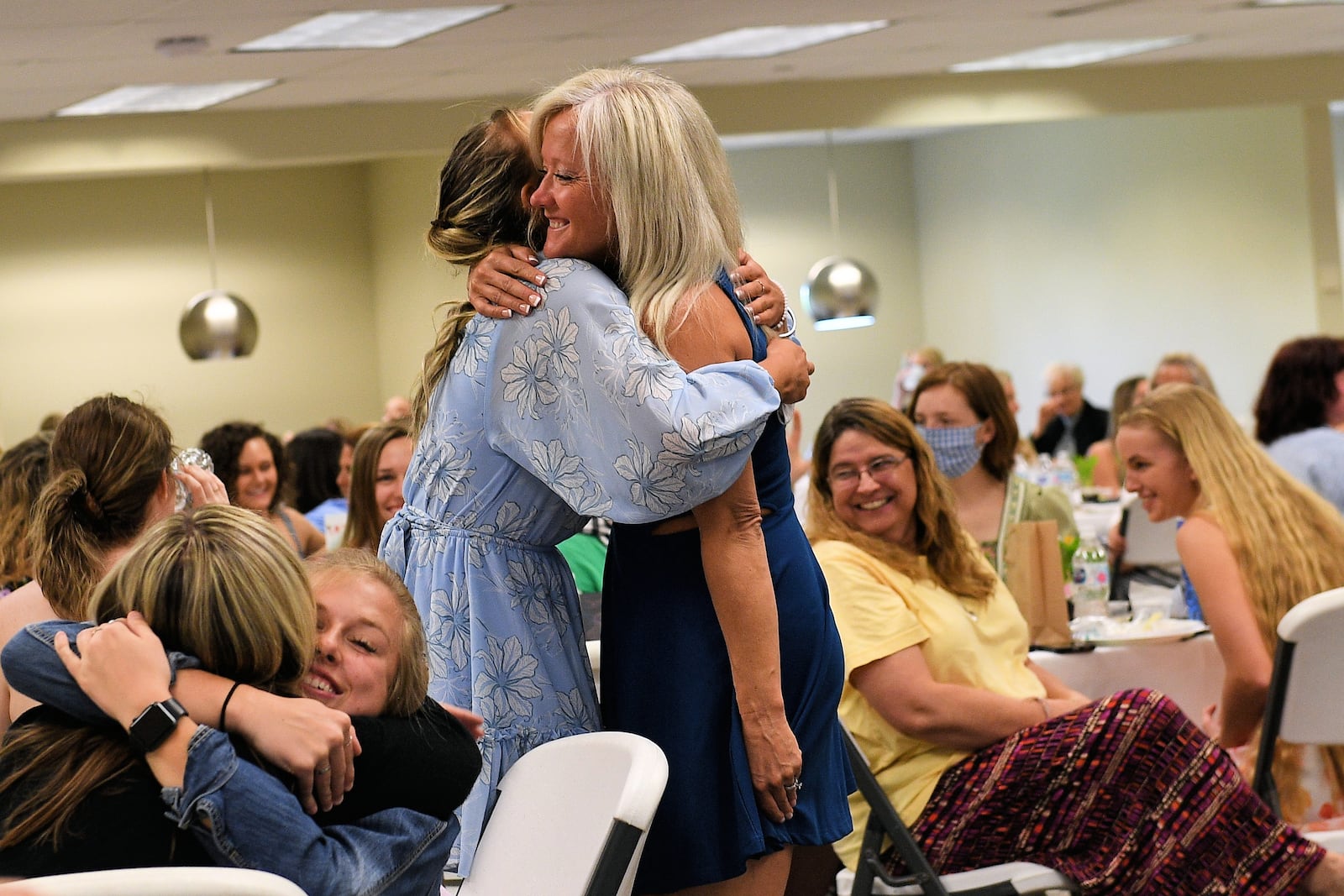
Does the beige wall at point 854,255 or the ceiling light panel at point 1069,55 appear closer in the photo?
the ceiling light panel at point 1069,55

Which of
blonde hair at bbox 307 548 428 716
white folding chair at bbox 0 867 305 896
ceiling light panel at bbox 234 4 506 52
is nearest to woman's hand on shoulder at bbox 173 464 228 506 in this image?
blonde hair at bbox 307 548 428 716

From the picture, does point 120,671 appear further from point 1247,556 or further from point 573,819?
point 1247,556

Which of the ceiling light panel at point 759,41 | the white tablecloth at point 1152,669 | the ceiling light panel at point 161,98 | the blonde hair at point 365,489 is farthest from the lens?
the ceiling light panel at point 161,98

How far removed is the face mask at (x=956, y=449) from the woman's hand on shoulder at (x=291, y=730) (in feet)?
10.4

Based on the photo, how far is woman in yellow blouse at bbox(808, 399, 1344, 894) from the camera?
9.38 ft

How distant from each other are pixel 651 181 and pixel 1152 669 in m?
2.27

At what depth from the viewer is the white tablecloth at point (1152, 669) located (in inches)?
140

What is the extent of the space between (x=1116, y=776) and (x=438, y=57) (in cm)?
572

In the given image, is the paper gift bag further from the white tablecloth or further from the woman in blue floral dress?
the woman in blue floral dress

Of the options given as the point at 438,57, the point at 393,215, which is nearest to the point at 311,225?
the point at 393,215

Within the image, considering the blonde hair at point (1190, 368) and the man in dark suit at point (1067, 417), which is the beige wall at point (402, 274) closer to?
the man in dark suit at point (1067, 417)

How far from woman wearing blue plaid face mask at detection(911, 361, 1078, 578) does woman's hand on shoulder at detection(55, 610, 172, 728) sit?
3202 mm

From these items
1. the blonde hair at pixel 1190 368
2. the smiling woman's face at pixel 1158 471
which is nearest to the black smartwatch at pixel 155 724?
the smiling woman's face at pixel 1158 471

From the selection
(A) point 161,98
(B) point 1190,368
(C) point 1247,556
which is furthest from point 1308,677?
(A) point 161,98
